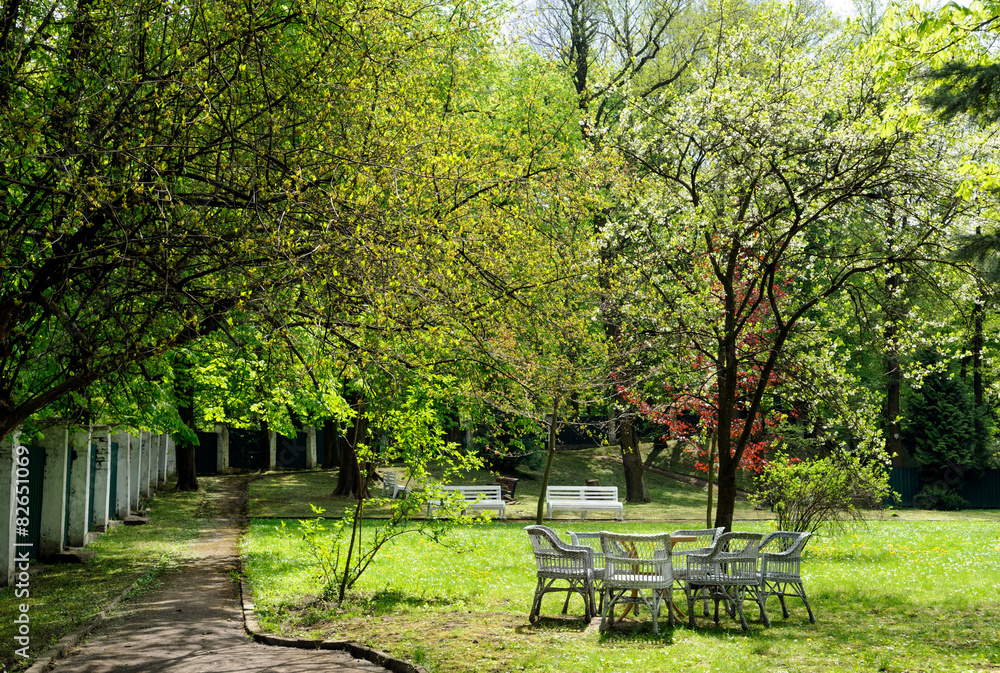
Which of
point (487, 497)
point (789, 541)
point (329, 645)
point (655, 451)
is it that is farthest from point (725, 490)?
point (655, 451)

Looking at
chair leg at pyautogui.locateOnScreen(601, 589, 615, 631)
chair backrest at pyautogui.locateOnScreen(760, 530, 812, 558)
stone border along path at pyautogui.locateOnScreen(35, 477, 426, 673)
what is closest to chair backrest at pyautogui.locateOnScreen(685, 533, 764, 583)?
chair backrest at pyautogui.locateOnScreen(760, 530, 812, 558)

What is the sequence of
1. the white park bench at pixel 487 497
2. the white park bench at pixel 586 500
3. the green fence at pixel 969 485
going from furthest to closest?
1. the green fence at pixel 969 485
2. the white park bench at pixel 586 500
3. the white park bench at pixel 487 497

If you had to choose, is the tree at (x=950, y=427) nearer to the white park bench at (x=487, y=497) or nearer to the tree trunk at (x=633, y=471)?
the tree trunk at (x=633, y=471)

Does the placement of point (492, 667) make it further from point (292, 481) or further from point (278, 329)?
point (292, 481)

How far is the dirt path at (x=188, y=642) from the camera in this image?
7406 millimetres

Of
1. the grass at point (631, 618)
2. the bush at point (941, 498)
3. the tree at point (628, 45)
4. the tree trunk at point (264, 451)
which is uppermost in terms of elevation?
the tree at point (628, 45)

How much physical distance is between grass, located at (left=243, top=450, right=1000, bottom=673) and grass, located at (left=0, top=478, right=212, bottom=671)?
5.20 feet

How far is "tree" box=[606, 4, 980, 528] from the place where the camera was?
36.2ft

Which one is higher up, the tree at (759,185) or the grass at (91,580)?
the tree at (759,185)

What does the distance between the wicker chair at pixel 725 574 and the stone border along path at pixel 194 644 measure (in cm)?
355

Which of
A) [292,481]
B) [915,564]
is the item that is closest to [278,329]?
[915,564]

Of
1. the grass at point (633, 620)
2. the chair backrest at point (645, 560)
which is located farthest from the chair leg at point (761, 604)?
the chair backrest at point (645, 560)

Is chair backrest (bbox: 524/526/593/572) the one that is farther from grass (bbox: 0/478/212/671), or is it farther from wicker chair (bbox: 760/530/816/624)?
grass (bbox: 0/478/212/671)

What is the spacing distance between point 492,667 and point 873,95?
29.3 feet
